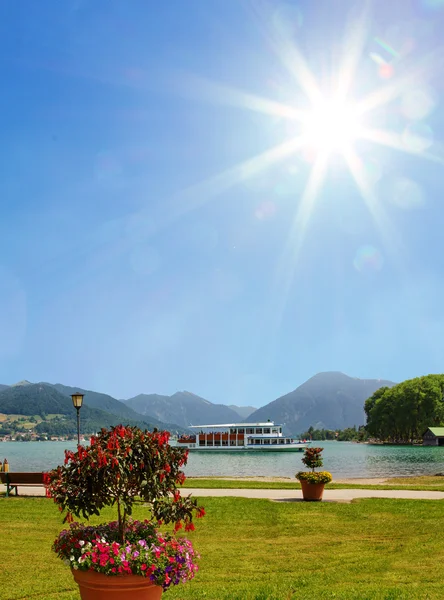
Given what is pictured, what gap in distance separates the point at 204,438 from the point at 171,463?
10321cm

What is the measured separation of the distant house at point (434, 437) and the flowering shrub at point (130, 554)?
373ft

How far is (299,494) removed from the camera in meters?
22.3

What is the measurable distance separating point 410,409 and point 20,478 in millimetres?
105925

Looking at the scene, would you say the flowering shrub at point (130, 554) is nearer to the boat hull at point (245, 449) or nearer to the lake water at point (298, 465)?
the lake water at point (298, 465)

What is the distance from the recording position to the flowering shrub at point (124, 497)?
607 centimetres

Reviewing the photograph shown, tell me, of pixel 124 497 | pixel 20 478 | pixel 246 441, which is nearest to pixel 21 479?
pixel 20 478

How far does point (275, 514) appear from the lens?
1678 centimetres

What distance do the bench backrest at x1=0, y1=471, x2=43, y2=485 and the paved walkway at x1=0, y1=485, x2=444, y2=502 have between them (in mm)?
560

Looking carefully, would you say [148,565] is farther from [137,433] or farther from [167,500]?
[137,433]

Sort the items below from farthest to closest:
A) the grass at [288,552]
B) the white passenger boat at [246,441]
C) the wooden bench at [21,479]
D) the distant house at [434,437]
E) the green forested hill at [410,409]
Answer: the green forested hill at [410,409] → the distant house at [434,437] → the white passenger boat at [246,441] → the wooden bench at [21,479] → the grass at [288,552]

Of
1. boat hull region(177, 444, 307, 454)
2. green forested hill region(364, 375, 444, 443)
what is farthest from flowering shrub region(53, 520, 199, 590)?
green forested hill region(364, 375, 444, 443)

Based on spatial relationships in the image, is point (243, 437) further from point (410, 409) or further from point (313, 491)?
point (313, 491)

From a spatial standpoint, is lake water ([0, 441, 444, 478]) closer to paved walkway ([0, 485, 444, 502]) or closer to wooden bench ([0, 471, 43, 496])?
wooden bench ([0, 471, 43, 496])

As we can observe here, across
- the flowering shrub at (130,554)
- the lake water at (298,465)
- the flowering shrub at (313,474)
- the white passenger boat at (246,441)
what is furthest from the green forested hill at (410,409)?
the flowering shrub at (130,554)
